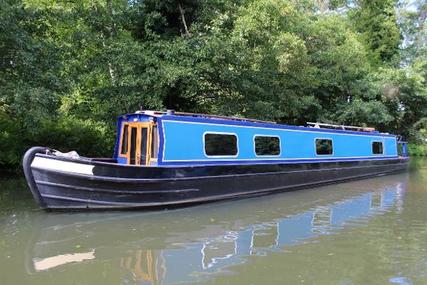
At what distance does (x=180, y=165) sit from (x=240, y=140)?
2.13 metres

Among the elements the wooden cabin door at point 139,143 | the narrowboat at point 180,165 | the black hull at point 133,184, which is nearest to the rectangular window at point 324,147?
the narrowboat at point 180,165

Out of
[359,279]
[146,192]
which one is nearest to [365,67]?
[146,192]

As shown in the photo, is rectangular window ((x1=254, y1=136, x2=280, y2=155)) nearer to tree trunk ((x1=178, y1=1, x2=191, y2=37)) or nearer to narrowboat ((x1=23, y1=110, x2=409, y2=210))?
narrowboat ((x1=23, y1=110, x2=409, y2=210))

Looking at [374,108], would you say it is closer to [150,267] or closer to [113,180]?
[113,180]

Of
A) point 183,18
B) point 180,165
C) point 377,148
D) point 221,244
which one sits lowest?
point 221,244

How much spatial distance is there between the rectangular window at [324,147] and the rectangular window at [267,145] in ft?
7.02

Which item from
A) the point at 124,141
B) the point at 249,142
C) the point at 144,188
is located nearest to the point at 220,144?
the point at 249,142

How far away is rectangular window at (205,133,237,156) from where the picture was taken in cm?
1060

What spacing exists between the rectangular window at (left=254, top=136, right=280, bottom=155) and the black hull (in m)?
0.43

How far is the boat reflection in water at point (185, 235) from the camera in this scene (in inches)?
237

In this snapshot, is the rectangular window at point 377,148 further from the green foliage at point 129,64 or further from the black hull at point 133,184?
the black hull at point 133,184

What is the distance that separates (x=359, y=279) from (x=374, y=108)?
19034 mm

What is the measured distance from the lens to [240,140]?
11.4 meters

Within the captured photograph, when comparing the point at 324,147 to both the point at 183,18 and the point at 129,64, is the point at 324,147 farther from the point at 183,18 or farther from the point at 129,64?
the point at 129,64
